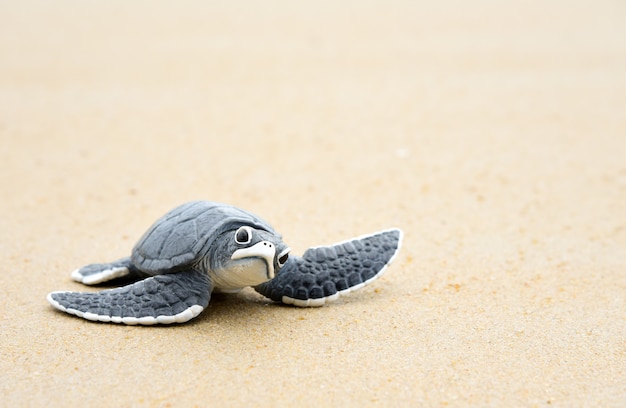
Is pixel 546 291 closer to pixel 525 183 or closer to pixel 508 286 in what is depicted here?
pixel 508 286

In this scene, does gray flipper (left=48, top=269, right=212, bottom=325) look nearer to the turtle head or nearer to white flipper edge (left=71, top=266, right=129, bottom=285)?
the turtle head

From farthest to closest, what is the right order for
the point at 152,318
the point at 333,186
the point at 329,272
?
the point at 333,186, the point at 329,272, the point at 152,318

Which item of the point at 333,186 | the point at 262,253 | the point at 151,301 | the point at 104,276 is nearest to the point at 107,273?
the point at 104,276

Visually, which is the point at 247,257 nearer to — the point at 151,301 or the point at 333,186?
the point at 151,301

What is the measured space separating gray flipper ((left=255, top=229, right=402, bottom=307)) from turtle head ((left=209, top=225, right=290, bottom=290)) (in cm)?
27

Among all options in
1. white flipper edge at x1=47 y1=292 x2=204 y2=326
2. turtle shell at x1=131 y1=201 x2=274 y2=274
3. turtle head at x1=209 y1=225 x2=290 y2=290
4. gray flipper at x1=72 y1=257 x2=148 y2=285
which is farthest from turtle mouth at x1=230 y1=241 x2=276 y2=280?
gray flipper at x1=72 y1=257 x2=148 y2=285

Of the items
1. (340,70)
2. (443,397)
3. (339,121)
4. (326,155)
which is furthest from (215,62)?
(443,397)

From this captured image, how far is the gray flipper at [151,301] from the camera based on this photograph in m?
2.88

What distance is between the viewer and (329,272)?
3.21 metres

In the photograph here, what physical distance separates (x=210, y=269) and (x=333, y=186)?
7.88 ft

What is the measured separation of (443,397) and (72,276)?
6.33 feet

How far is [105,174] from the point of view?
17.9 feet

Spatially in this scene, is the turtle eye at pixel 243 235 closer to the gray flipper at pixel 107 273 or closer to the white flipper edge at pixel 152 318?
the white flipper edge at pixel 152 318

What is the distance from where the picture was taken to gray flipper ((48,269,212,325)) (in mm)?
2875
